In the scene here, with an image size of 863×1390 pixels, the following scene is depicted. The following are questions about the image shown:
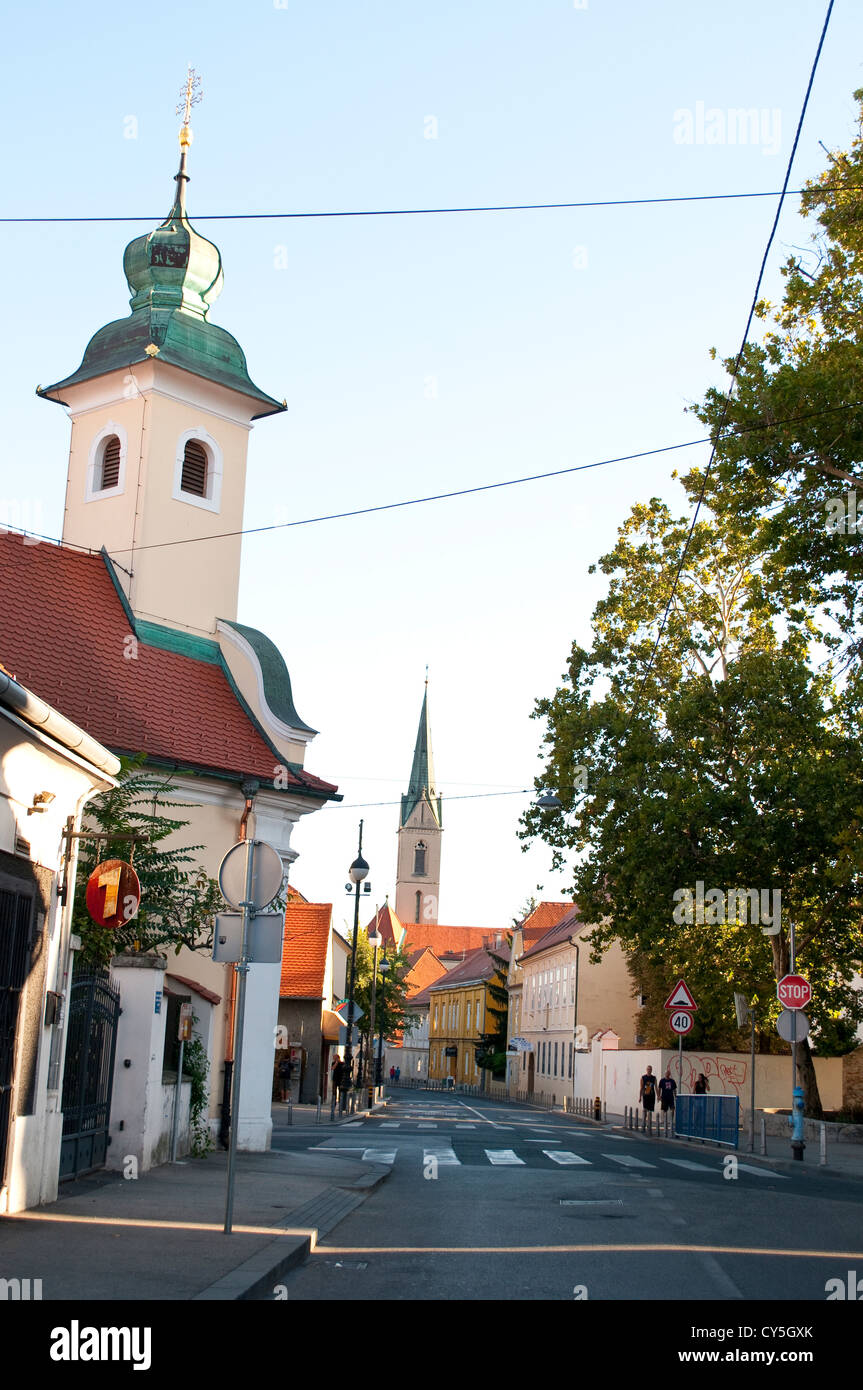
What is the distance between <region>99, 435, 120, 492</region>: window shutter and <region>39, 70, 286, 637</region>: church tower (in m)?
0.03

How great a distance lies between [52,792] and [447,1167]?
10.4 metres

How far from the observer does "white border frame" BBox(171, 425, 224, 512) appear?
27297 mm

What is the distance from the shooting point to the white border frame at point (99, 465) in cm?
2720

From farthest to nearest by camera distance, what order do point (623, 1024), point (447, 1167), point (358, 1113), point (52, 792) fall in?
point (623, 1024) < point (358, 1113) < point (447, 1167) < point (52, 792)

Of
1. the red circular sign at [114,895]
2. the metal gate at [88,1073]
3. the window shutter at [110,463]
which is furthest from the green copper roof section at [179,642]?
the red circular sign at [114,895]

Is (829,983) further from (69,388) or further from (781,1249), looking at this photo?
(781,1249)

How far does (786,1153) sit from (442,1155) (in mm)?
9611

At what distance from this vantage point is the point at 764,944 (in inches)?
1539

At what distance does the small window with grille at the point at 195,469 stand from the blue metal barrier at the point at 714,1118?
1682 cm

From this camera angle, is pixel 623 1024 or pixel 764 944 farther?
pixel 623 1024

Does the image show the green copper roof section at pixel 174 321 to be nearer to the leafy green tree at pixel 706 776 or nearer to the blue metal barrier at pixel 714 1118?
the leafy green tree at pixel 706 776

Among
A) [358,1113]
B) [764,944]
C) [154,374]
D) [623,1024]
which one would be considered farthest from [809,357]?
[623,1024]

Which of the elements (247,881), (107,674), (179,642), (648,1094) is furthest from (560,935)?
(247,881)

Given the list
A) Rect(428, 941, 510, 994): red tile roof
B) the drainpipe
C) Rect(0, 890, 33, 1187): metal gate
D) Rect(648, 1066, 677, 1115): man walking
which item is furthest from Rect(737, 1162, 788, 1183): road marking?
Rect(428, 941, 510, 994): red tile roof
